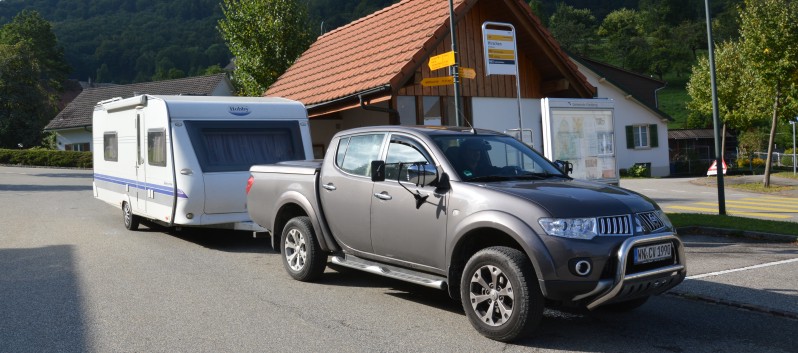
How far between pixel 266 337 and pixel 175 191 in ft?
19.7

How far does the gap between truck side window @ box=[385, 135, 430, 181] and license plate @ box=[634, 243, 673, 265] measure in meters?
2.19

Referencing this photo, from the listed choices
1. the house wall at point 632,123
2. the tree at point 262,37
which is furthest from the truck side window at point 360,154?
the house wall at point 632,123

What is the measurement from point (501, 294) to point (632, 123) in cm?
3993

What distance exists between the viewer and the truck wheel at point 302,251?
827cm

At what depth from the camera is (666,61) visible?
88.5 meters

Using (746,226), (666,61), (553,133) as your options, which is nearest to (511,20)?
(553,133)

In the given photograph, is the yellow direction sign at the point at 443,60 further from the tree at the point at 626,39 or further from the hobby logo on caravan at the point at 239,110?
the tree at the point at 626,39

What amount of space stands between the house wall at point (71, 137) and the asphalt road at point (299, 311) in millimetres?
49295

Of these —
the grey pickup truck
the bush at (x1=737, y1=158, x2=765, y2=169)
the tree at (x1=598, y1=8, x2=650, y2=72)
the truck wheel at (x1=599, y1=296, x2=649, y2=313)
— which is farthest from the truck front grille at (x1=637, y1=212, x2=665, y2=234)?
the tree at (x1=598, y1=8, x2=650, y2=72)

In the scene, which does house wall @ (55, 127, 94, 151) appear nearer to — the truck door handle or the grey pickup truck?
the grey pickup truck

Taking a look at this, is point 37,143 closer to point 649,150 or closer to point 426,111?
point 649,150

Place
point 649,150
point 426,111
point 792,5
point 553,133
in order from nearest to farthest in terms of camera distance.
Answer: point 553,133, point 426,111, point 792,5, point 649,150

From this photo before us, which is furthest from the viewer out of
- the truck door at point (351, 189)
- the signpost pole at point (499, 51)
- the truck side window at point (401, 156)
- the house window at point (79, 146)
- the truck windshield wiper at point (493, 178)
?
the house window at point (79, 146)

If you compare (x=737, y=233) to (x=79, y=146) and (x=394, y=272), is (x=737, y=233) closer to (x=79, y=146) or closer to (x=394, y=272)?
(x=394, y=272)
